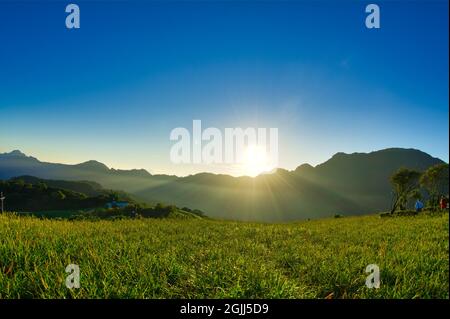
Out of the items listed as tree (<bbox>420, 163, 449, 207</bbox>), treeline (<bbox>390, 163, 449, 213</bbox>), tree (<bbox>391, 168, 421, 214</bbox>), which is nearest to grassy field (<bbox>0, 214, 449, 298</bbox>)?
treeline (<bbox>390, 163, 449, 213</bbox>)

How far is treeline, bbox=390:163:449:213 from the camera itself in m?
46.4

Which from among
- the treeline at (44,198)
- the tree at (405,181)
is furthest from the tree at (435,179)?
the treeline at (44,198)

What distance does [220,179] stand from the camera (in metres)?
45.9

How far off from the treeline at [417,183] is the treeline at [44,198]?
40.9 m

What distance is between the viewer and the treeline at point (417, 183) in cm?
4641

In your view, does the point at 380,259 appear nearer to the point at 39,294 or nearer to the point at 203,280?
the point at 203,280

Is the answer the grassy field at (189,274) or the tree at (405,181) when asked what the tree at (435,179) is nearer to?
the tree at (405,181)

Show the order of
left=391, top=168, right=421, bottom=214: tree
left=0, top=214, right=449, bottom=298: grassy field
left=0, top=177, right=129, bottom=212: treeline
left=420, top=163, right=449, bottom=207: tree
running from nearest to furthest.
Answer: left=0, top=214, right=449, bottom=298: grassy field
left=0, top=177, right=129, bottom=212: treeline
left=420, top=163, right=449, bottom=207: tree
left=391, top=168, right=421, bottom=214: tree

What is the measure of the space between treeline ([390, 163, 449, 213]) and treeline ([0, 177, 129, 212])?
134ft

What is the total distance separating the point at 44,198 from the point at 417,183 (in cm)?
5297

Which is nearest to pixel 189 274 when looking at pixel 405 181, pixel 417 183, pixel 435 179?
pixel 435 179

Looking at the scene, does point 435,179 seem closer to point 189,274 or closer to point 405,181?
point 405,181

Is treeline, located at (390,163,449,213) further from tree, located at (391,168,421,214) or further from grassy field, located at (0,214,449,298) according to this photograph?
grassy field, located at (0,214,449,298)
